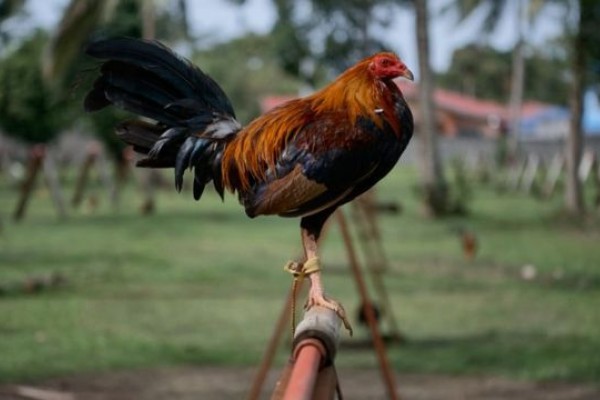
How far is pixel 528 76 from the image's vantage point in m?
72.2

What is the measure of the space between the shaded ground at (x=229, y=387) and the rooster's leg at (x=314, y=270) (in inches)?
224

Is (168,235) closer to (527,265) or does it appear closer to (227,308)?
(527,265)

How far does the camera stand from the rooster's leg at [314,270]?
110 inches

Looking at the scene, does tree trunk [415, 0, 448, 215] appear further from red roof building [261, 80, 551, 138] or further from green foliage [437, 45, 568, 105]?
red roof building [261, 80, 551, 138]

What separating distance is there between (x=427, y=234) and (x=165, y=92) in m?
19.2

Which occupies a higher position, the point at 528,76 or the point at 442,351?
the point at 442,351

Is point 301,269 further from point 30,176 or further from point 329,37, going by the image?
point 329,37

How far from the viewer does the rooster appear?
2840mm

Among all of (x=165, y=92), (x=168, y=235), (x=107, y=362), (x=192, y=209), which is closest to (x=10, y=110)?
(x=192, y=209)

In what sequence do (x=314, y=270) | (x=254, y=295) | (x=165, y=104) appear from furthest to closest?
(x=254, y=295) < (x=165, y=104) < (x=314, y=270)

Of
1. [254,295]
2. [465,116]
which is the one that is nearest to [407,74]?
[254,295]

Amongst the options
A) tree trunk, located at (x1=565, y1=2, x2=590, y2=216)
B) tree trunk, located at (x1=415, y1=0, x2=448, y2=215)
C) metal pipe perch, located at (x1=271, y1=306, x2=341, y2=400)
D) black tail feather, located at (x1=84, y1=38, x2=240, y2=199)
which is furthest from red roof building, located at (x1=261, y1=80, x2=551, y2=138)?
metal pipe perch, located at (x1=271, y1=306, x2=341, y2=400)

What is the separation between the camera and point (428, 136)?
1024 inches

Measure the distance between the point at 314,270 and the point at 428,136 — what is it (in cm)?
2339
